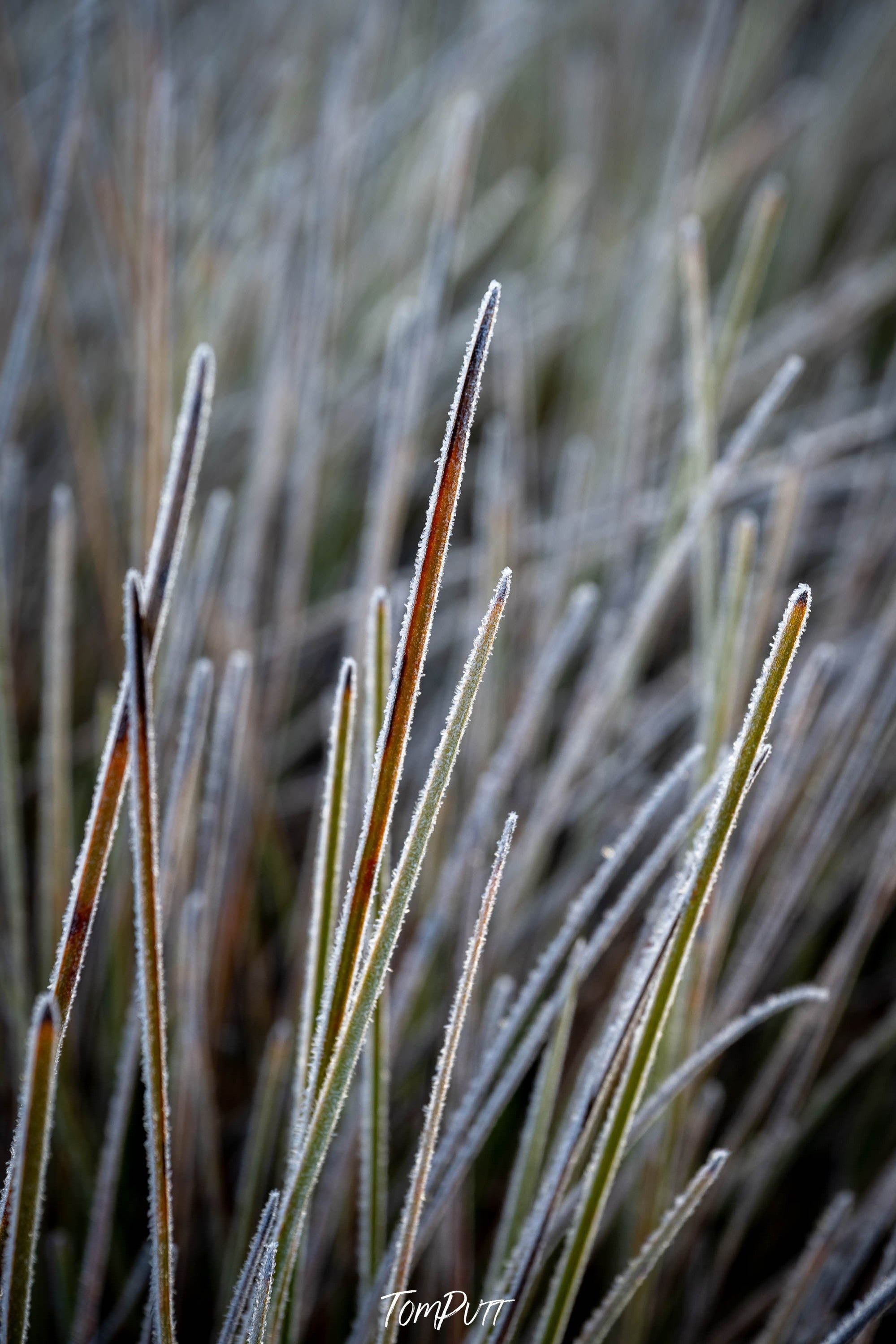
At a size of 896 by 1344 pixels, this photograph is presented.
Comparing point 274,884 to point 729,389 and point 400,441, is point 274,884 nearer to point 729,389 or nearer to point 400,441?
point 400,441

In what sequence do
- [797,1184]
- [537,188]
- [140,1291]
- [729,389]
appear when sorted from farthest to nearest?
[537,188]
[729,389]
[797,1184]
[140,1291]

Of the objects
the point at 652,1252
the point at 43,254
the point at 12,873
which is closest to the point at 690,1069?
the point at 652,1252

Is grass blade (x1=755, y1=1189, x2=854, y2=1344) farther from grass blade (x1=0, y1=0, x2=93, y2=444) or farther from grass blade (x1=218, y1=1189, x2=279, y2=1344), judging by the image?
grass blade (x1=0, y1=0, x2=93, y2=444)

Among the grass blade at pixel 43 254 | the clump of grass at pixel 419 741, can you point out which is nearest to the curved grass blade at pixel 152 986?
the clump of grass at pixel 419 741

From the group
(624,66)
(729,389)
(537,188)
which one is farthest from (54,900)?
(624,66)

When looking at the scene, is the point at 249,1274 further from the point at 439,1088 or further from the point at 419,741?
the point at 419,741

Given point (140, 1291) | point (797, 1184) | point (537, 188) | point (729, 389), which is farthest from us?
point (537, 188)

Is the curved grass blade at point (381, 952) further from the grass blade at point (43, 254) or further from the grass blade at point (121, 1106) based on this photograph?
the grass blade at point (43, 254)
